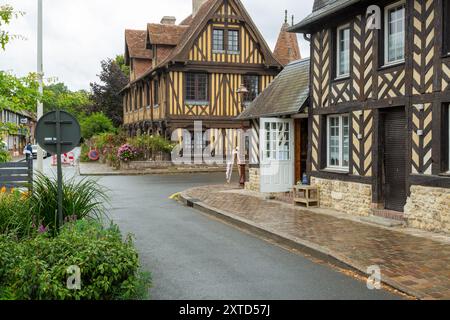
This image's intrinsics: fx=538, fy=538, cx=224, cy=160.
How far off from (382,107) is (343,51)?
7.46 feet

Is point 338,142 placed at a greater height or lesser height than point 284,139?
lesser

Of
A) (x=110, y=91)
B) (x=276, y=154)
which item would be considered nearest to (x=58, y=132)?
(x=276, y=154)

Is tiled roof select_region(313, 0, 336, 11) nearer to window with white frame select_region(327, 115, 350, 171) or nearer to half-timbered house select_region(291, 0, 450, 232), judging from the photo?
half-timbered house select_region(291, 0, 450, 232)

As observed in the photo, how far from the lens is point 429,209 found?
9688mm

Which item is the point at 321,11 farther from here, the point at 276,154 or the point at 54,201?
the point at 54,201

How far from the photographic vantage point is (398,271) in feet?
21.9

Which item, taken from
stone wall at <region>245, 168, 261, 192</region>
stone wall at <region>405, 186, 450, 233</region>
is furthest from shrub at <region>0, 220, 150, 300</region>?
stone wall at <region>245, 168, 261, 192</region>

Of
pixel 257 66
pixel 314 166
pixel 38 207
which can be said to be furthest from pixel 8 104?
pixel 257 66

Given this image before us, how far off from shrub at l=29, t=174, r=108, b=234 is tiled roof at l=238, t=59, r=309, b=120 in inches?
274

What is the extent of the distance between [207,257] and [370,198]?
196 inches

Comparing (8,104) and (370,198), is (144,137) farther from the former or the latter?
(8,104)

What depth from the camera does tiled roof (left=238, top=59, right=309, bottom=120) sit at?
47.0 feet

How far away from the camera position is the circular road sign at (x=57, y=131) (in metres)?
7.48
